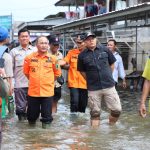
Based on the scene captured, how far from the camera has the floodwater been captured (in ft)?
24.5

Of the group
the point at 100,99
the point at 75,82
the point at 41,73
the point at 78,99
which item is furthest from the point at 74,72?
the point at 41,73

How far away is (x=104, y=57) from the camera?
896cm

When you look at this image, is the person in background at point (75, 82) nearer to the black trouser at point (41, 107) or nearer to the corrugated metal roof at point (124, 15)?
the black trouser at point (41, 107)

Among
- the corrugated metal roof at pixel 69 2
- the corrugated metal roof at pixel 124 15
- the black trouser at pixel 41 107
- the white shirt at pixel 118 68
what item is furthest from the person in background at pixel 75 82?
the corrugated metal roof at pixel 69 2

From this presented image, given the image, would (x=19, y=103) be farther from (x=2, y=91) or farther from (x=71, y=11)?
(x=71, y=11)

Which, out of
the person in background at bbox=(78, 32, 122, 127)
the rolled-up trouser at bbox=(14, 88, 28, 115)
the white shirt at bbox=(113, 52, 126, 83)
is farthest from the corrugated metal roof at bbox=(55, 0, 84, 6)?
the person in background at bbox=(78, 32, 122, 127)

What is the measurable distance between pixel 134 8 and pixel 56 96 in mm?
6470

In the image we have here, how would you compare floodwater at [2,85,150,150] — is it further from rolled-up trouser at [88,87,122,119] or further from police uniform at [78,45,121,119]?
police uniform at [78,45,121,119]

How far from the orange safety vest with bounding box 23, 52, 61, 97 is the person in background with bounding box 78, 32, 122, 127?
1.75ft

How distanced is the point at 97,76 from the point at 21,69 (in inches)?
69.6

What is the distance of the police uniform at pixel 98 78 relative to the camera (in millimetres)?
8891

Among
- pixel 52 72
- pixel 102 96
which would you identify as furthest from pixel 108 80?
pixel 52 72

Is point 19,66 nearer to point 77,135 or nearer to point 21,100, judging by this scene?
point 21,100

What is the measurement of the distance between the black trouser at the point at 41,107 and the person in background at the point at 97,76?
2.47 feet
